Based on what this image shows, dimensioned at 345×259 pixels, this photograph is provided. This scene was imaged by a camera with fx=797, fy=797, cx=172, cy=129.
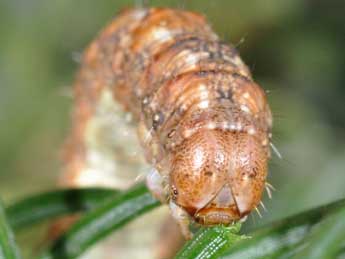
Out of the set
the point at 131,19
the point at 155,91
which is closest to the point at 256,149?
the point at 155,91

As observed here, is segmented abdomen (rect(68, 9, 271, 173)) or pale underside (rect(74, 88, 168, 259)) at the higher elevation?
segmented abdomen (rect(68, 9, 271, 173))

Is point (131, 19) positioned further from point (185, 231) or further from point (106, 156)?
point (185, 231)

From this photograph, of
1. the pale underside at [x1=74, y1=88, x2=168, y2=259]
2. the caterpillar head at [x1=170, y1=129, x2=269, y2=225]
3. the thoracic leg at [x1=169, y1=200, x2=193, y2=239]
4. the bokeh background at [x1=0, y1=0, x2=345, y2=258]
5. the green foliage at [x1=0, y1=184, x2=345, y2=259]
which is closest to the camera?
the green foliage at [x1=0, y1=184, x2=345, y2=259]

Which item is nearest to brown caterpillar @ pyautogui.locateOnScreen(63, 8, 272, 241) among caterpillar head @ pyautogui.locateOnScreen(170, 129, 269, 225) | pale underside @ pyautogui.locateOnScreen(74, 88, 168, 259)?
caterpillar head @ pyautogui.locateOnScreen(170, 129, 269, 225)

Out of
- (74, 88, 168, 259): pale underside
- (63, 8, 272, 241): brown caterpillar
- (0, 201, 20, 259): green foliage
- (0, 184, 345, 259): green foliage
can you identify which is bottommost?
(74, 88, 168, 259): pale underside

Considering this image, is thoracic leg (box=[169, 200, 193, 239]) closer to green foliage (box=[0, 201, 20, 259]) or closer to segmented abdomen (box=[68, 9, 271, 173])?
segmented abdomen (box=[68, 9, 271, 173])

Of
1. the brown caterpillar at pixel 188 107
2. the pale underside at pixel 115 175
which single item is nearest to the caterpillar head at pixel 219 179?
the brown caterpillar at pixel 188 107

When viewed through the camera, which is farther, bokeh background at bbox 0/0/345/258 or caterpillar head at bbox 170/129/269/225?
bokeh background at bbox 0/0/345/258
